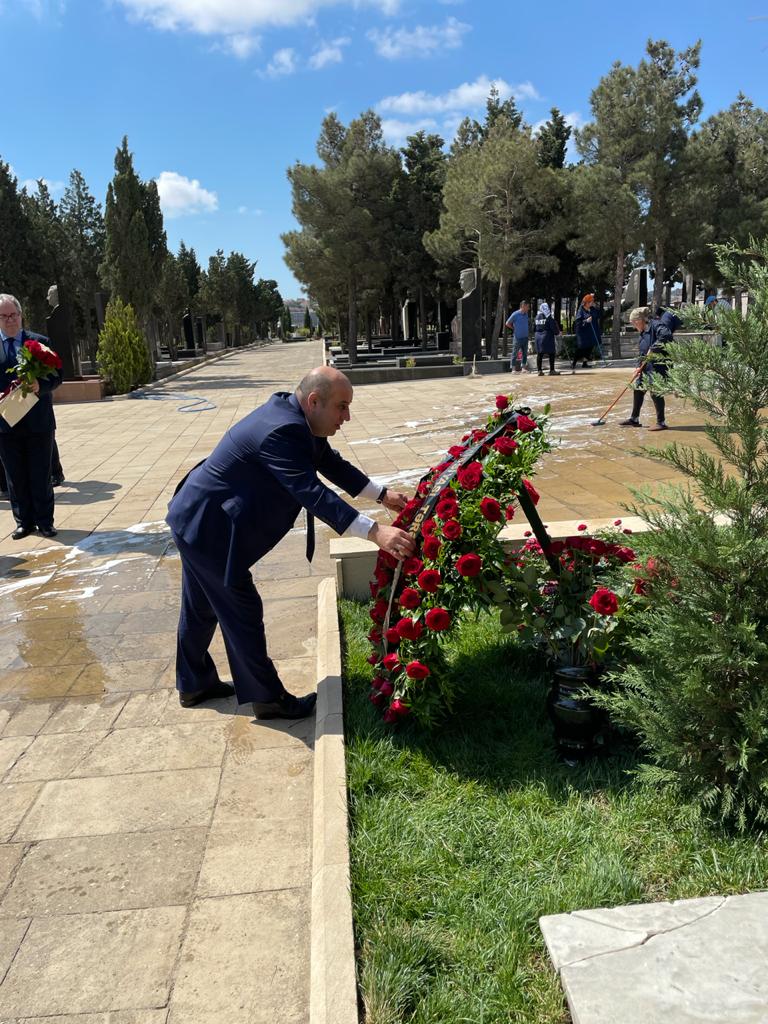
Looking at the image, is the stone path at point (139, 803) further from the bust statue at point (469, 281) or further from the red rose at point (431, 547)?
the bust statue at point (469, 281)

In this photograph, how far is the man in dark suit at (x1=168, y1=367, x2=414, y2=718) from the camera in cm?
290

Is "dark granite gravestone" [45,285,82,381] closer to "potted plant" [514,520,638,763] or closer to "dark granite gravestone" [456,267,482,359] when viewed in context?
"dark granite gravestone" [456,267,482,359]

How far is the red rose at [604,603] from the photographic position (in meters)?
2.69

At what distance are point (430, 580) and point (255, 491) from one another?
2.69 feet

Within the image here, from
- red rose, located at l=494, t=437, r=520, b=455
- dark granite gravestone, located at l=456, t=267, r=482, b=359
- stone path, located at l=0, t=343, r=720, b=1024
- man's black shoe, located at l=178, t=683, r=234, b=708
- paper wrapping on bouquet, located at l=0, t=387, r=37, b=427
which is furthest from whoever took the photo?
dark granite gravestone, located at l=456, t=267, r=482, b=359

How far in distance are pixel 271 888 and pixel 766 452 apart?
2.09 meters

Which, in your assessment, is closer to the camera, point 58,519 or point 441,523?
point 441,523

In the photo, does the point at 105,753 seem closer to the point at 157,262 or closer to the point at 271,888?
the point at 271,888

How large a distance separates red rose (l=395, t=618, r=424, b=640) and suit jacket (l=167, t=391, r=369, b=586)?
421mm

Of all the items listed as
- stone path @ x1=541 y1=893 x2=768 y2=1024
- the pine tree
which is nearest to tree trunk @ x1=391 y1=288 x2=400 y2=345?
the pine tree

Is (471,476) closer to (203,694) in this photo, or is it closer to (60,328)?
(203,694)

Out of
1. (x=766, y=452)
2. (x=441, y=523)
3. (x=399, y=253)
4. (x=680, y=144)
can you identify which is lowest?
(x=441, y=523)

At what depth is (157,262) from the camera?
104ft

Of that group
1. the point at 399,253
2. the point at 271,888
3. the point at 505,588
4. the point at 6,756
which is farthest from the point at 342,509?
the point at 399,253
